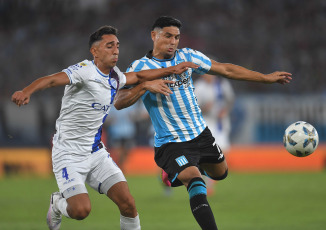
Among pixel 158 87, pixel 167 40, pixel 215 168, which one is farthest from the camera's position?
pixel 215 168

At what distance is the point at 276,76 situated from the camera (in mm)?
6102

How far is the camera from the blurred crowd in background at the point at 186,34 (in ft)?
59.2

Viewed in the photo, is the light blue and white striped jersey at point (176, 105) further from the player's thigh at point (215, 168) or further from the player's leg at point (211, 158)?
the player's thigh at point (215, 168)

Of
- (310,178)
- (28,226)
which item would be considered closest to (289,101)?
(310,178)

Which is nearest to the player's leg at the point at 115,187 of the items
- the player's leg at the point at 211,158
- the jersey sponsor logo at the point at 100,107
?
the jersey sponsor logo at the point at 100,107

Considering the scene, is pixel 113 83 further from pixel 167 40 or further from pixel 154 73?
pixel 167 40

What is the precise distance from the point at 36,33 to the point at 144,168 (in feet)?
23.9

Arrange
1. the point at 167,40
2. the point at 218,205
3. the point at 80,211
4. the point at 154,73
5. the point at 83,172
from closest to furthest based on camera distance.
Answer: the point at 80,211 < the point at 83,172 < the point at 154,73 < the point at 167,40 < the point at 218,205

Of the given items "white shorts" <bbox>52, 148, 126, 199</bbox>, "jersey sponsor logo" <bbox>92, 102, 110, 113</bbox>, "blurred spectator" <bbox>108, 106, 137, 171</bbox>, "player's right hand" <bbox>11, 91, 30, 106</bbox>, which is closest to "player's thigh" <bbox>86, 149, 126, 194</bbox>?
"white shorts" <bbox>52, 148, 126, 199</bbox>

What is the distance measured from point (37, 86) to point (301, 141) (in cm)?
288

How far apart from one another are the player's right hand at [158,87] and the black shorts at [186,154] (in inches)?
24.9

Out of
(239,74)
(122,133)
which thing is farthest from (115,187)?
(122,133)

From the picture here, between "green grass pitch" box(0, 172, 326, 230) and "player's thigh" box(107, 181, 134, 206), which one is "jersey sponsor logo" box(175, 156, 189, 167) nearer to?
"player's thigh" box(107, 181, 134, 206)

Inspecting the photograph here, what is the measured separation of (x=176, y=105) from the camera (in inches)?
233
